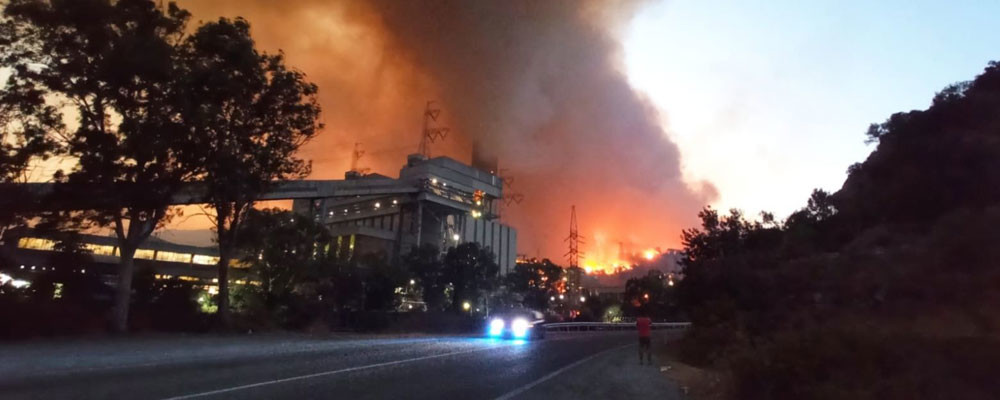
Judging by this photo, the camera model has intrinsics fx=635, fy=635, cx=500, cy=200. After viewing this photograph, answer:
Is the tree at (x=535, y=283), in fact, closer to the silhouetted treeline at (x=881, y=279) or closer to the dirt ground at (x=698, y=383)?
the silhouetted treeline at (x=881, y=279)

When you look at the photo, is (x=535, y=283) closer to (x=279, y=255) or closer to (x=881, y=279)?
(x=279, y=255)

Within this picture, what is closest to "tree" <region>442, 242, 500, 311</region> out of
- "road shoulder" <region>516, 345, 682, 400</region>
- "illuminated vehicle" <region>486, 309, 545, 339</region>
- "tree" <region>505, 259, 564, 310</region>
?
"tree" <region>505, 259, 564, 310</region>

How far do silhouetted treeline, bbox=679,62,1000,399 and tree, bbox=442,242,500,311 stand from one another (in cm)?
3087

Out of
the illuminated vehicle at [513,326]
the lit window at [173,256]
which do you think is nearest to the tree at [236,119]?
the illuminated vehicle at [513,326]

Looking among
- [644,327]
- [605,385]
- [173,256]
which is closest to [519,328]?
[644,327]

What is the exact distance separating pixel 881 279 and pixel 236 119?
2905 cm

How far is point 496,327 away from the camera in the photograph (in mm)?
37969

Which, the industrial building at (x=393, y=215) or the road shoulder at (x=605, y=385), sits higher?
the industrial building at (x=393, y=215)

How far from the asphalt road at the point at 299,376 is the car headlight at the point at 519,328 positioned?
16.1 metres

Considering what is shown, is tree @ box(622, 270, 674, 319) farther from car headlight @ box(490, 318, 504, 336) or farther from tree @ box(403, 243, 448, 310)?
car headlight @ box(490, 318, 504, 336)

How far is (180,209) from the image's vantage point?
104 ft

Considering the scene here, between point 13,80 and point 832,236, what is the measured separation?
41821mm

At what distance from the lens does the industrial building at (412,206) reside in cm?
8719

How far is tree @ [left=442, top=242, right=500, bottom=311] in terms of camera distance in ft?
225
